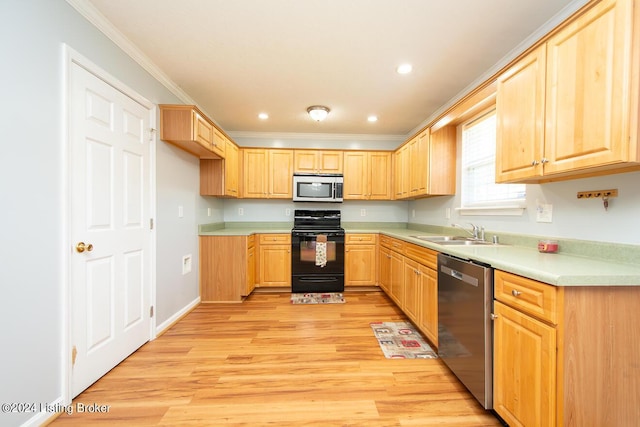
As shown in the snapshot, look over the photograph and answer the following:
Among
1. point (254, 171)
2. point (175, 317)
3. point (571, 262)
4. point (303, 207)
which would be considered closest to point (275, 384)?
point (175, 317)

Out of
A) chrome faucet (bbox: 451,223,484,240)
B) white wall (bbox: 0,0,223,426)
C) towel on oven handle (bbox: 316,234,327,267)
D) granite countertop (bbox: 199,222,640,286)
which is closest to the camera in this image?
granite countertop (bbox: 199,222,640,286)

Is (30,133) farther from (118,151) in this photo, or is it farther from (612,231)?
(612,231)

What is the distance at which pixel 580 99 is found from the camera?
1.25m

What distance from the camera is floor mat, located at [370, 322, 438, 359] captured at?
2.17 metres

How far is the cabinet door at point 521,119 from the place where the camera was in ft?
4.86

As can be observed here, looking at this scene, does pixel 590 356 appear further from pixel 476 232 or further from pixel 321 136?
pixel 321 136

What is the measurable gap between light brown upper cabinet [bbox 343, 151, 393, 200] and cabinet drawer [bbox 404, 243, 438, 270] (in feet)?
5.23

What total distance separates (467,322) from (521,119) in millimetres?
1340

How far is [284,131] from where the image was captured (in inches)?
168

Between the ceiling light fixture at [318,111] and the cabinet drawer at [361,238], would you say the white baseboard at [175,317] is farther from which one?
the ceiling light fixture at [318,111]

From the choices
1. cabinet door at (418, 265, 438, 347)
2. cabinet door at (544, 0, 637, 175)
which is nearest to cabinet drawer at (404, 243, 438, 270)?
cabinet door at (418, 265, 438, 347)

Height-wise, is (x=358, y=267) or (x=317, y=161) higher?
(x=317, y=161)

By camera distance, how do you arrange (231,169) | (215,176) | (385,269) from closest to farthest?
(215,176) → (385,269) → (231,169)

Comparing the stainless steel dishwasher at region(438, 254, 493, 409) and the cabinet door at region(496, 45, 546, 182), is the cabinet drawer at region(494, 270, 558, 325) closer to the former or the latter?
the stainless steel dishwasher at region(438, 254, 493, 409)
